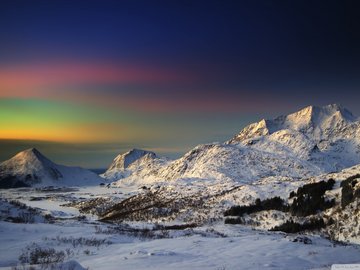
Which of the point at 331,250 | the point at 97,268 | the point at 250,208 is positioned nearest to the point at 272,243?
the point at 331,250

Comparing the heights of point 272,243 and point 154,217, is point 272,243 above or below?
above

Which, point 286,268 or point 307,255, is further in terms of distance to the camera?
point 307,255

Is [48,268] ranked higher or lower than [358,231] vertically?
higher

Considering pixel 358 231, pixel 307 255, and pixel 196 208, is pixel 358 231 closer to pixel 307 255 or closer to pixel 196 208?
pixel 307 255

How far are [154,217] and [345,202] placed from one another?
191ft

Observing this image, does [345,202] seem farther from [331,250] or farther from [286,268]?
[286,268]

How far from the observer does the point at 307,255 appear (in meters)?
20.1

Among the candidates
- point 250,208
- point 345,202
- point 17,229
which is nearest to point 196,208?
point 250,208

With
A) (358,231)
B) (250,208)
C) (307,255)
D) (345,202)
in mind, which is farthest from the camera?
(250,208)

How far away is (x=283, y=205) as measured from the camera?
2506 inches

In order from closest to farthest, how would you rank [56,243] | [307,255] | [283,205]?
1. [307,255]
2. [56,243]
3. [283,205]

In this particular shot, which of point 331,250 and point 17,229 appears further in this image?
point 17,229

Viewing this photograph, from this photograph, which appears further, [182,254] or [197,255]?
[182,254]

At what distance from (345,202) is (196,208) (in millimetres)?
48782
